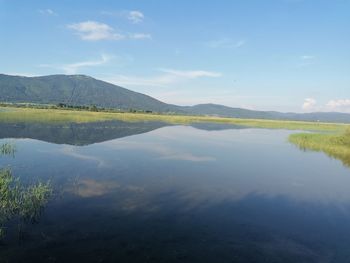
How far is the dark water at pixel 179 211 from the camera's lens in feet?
48.7

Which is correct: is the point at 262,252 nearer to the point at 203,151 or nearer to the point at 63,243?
the point at 63,243

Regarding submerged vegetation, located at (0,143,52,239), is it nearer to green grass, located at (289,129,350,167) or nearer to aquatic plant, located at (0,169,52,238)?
aquatic plant, located at (0,169,52,238)

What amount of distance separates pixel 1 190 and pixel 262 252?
13163mm

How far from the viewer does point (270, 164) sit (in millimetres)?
42156

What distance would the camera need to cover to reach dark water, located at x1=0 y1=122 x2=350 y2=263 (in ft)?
48.7

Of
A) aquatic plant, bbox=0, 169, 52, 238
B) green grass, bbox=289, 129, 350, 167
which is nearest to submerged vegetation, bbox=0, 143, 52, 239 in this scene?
aquatic plant, bbox=0, 169, 52, 238

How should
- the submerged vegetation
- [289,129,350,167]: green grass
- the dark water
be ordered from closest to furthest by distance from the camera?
1. the dark water
2. the submerged vegetation
3. [289,129,350,167]: green grass

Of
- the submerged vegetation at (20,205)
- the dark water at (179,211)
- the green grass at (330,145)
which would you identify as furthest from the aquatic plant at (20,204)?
the green grass at (330,145)

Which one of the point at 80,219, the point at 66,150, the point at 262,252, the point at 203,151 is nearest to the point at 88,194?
the point at 80,219

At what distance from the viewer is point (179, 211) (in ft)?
67.7

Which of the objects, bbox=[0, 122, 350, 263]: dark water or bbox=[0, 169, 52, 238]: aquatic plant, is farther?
bbox=[0, 169, 52, 238]: aquatic plant

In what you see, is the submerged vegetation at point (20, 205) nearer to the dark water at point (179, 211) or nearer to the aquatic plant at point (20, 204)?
the aquatic plant at point (20, 204)

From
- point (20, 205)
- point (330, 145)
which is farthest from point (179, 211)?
point (330, 145)

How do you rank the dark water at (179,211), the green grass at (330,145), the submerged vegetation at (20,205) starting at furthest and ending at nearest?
1. the green grass at (330,145)
2. the submerged vegetation at (20,205)
3. the dark water at (179,211)
